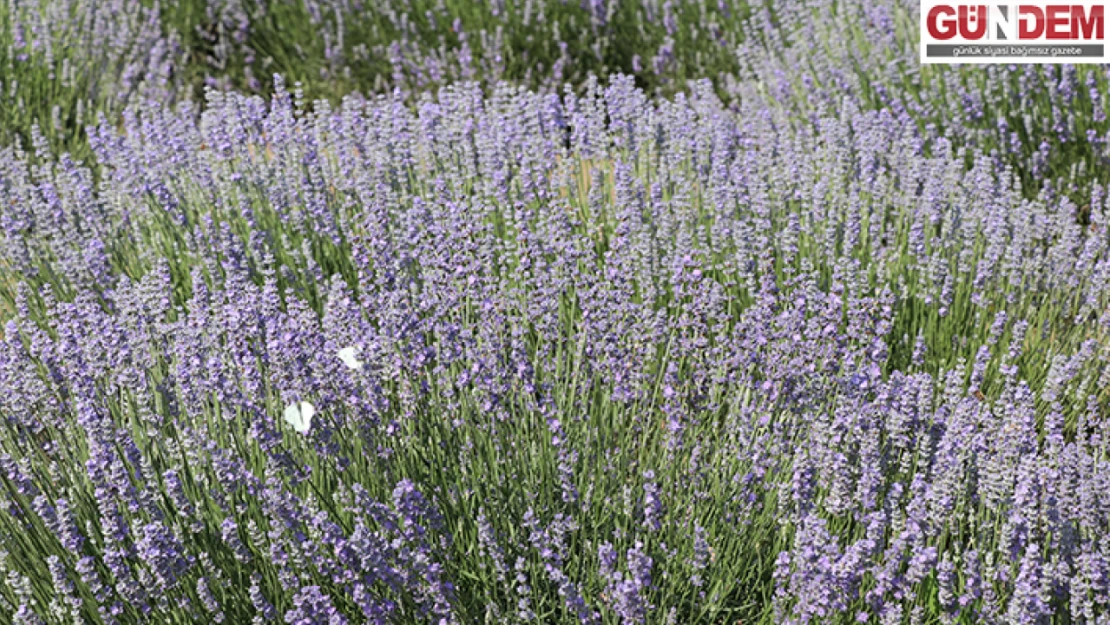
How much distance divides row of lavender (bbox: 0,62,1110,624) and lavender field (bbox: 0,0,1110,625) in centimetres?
1

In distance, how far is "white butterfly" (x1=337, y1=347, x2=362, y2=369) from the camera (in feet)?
7.67

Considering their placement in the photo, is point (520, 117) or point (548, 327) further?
point (520, 117)

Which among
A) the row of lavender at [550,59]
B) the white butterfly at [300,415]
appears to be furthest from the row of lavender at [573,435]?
the row of lavender at [550,59]

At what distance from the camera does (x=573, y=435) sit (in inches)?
102

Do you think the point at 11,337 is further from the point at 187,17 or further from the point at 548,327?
the point at 187,17

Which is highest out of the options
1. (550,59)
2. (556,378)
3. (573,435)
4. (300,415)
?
(550,59)

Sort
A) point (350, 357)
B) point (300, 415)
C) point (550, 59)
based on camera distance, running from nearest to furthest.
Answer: point (300, 415) < point (350, 357) < point (550, 59)

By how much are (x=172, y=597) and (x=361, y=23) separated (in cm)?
463

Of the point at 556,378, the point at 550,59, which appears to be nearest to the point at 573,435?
the point at 556,378

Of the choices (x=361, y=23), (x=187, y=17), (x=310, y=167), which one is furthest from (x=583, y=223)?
(x=187, y=17)

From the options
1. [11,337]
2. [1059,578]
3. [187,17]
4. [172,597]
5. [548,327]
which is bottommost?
[1059,578]

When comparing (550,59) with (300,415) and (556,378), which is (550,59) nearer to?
(556,378)

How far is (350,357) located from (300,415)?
17 cm

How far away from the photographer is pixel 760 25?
5691 mm
